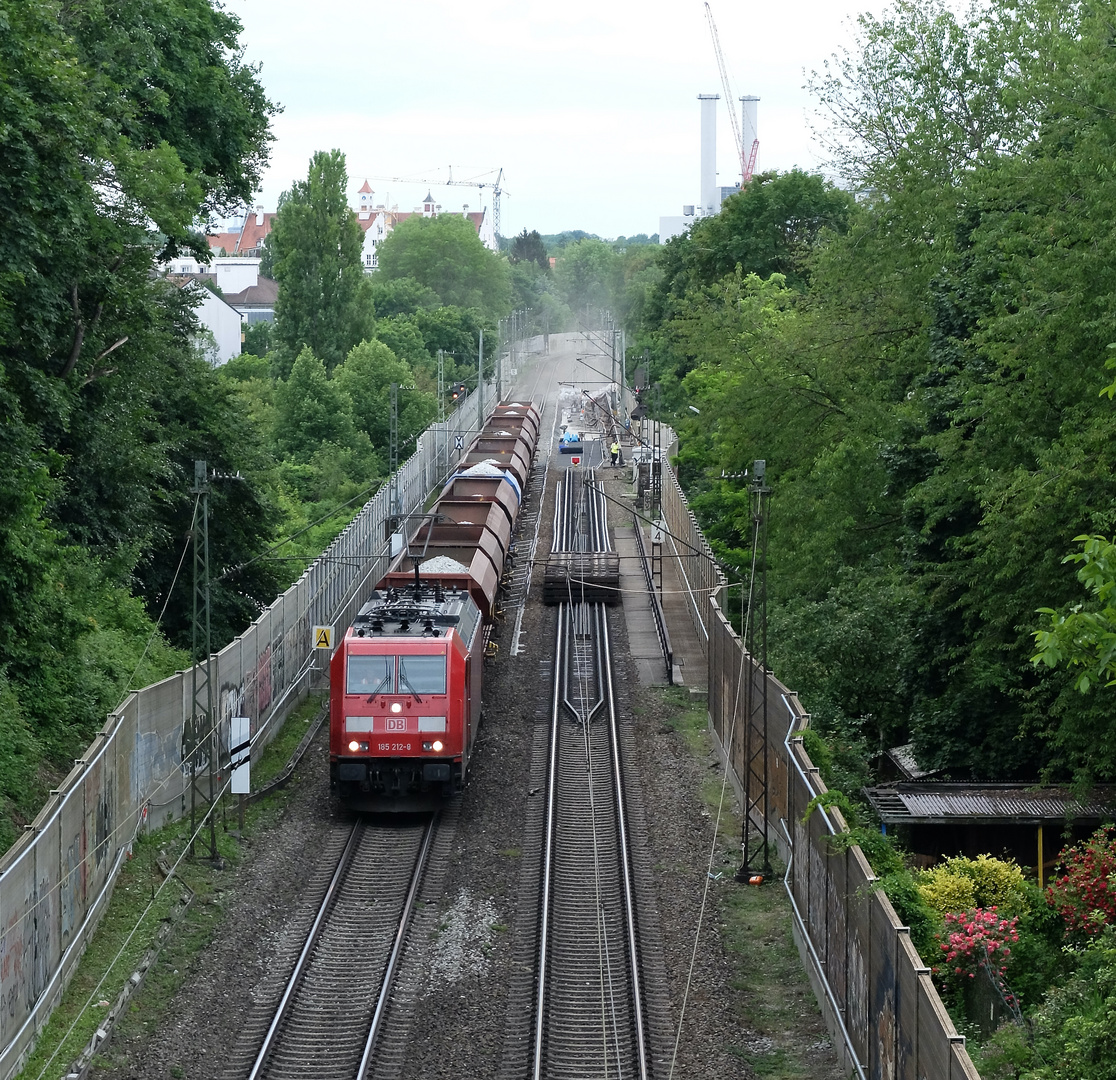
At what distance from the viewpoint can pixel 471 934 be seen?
17812 mm

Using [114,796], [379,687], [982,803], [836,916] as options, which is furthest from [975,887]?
[114,796]

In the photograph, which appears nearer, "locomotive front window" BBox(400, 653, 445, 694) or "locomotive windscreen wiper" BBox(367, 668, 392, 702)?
"locomotive windscreen wiper" BBox(367, 668, 392, 702)

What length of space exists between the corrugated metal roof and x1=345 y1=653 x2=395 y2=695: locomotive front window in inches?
295

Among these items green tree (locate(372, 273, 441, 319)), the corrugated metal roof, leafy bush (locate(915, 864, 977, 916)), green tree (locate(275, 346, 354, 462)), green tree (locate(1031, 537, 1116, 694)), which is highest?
green tree (locate(372, 273, 441, 319))

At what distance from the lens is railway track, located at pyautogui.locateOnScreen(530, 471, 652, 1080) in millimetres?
14766

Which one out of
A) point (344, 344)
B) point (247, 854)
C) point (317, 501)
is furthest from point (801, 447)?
A: point (344, 344)

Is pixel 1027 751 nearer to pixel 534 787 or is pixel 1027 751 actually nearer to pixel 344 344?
pixel 534 787

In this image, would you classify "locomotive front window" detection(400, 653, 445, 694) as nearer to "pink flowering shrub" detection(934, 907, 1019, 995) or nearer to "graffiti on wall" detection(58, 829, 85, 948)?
"graffiti on wall" detection(58, 829, 85, 948)

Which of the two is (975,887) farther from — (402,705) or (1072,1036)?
(402,705)

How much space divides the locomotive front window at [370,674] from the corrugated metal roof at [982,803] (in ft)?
24.6

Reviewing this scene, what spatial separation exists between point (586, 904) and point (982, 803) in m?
6.23

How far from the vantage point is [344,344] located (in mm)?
79250

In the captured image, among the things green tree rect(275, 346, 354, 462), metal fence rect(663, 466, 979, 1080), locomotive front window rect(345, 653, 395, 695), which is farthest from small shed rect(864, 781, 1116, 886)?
green tree rect(275, 346, 354, 462)

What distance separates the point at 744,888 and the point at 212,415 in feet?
65.0
